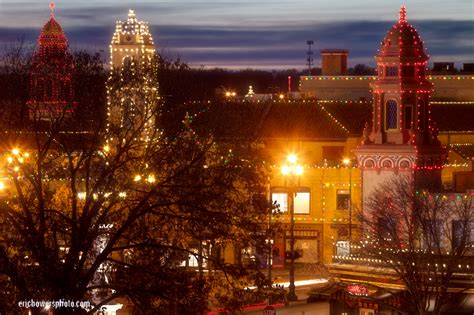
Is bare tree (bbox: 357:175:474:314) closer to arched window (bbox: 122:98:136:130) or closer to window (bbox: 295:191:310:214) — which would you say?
arched window (bbox: 122:98:136:130)

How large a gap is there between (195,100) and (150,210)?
371 inches

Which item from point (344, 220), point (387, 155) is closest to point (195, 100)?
point (387, 155)

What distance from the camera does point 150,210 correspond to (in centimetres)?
4144

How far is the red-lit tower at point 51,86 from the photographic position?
42.4 meters

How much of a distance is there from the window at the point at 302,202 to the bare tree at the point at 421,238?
18579mm

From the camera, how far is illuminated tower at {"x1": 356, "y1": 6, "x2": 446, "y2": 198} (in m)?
70.4

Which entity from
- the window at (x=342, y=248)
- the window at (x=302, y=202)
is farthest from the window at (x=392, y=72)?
the window at (x=302, y=202)

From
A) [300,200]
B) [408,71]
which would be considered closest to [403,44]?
[408,71]

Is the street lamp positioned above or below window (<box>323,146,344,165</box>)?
below

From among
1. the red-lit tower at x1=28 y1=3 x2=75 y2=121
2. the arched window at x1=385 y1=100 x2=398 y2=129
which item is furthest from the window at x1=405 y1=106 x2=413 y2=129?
the red-lit tower at x1=28 y1=3 x2=75 y2=121

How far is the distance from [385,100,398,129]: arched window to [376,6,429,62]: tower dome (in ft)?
6.54

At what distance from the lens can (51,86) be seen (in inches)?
1679

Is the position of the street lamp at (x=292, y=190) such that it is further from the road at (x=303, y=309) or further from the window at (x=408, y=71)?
the window at (x=408, y=71)

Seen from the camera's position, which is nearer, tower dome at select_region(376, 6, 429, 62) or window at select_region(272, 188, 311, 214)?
tower dome at select_region(376, 6, 429, 62)
